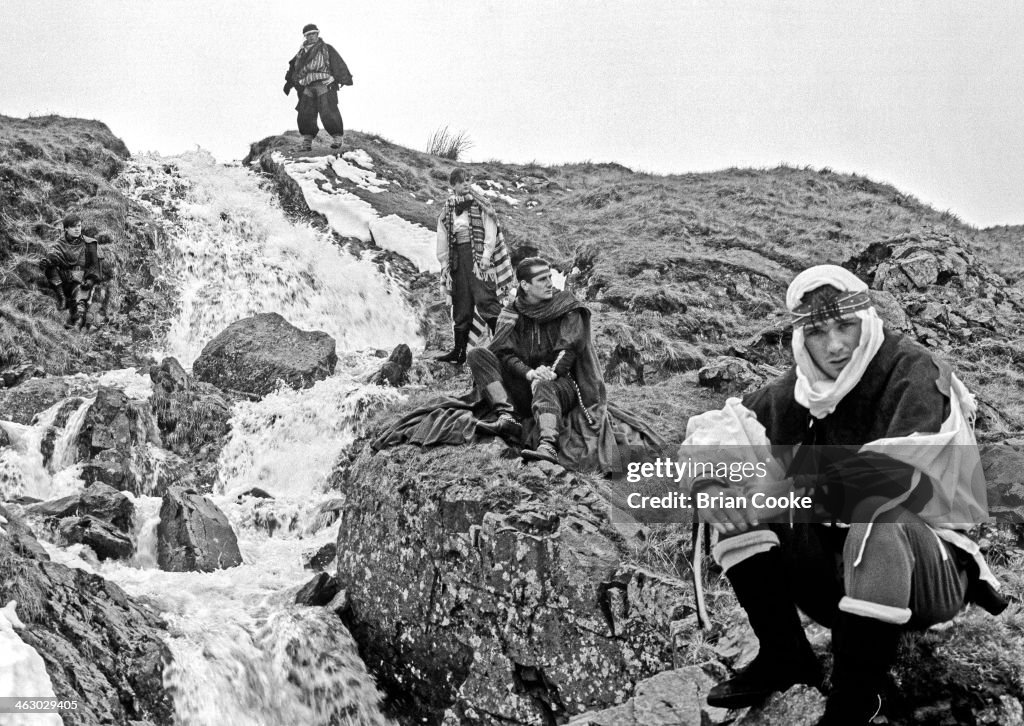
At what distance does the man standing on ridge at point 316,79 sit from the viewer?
18.1 meters

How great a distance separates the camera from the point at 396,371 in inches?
467

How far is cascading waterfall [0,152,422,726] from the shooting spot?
6.54 meters

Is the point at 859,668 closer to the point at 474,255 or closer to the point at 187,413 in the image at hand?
the point at 474,255

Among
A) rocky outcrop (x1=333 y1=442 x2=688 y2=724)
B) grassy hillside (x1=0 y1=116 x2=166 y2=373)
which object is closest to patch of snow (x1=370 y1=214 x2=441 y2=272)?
grassy hillside (x1=0 y1=116 x2=166 y2=373)

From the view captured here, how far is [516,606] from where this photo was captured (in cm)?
611

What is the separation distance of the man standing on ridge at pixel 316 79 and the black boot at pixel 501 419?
41.2 ft

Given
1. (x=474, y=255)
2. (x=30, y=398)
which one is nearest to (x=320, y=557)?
(x=474, y=255)

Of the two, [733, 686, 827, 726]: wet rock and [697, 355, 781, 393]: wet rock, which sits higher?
[697, 355, 781, 393]: wet rock

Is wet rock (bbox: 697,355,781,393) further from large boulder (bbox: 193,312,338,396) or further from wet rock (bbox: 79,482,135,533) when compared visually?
wet rock (bbox: 79,482,135,533)

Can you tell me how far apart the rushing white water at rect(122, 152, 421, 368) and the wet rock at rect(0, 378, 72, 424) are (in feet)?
7.29

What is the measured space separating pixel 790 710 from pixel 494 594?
120 inches

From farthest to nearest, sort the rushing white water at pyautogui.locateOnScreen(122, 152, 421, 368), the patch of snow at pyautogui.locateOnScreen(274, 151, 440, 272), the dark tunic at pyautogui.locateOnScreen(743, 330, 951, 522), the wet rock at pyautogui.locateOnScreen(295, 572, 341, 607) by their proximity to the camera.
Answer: the patch of snow at pyautogui.locateOnScreen(274, 151, 440, 272) → the rushing white water at pyautogui.locateOnScreen(122, 152, 421, 368) → the wet rock at pyautogui.locateOnScreen(295, 572, 341, 607) → the dark tunic at pyautogui.locateOnScreen(743, 330, 951, 522)

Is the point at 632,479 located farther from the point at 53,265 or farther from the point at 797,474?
the point at 53,265

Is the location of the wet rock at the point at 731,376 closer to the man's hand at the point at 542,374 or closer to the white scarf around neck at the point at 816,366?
the man's hand at the point at 542,374
